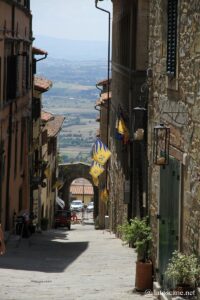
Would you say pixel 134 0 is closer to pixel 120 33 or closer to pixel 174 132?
pixel 120 33

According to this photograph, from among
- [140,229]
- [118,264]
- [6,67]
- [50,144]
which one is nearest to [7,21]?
[6,67]

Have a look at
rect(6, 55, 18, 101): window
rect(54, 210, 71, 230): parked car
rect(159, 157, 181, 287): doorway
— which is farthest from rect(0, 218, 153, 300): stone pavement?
rect(54, 210, 71, 230): parked car

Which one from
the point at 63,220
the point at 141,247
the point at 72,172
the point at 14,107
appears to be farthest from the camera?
the point at 72,172

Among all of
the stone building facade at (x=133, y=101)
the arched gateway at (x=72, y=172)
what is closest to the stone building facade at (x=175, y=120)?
the stone building facade at (x=133, y=101)

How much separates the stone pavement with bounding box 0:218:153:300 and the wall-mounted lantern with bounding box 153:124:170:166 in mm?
2520

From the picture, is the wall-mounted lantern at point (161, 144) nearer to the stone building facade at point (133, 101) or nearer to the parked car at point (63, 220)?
the stone building facade at point (133, 101)

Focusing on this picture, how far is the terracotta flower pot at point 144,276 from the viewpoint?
55.7ft

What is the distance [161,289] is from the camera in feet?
51.9

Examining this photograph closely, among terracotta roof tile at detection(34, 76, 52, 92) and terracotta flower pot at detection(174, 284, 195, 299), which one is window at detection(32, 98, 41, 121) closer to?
terracotta roof tile at detection(34, 76, 52, 92)

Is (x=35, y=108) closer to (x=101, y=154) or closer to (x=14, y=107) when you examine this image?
(x=101, y=154)

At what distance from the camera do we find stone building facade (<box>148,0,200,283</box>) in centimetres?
1330

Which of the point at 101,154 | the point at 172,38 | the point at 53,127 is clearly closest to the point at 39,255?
the point at 172,38

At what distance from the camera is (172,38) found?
599 inches

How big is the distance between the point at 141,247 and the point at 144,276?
1.91 ft
